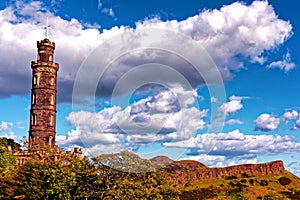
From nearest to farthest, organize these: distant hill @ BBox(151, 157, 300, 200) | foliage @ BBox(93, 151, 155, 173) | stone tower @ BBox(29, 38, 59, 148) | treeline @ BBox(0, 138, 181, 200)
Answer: treeline @ BBox(0, 138, 181, 200)
foliage @ BBox(93, 151, 155, 173)
stone tower @ BBox(29, 38, 59, 148)
distant hill @ BBox(151, 157, 300, 200)

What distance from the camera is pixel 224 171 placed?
15488 cm

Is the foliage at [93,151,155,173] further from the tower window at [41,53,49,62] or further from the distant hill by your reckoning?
the distant hill

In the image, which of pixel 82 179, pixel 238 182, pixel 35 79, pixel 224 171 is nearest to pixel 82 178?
pixel 82 179

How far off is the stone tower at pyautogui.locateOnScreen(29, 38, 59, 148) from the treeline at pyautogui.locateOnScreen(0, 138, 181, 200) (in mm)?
23679

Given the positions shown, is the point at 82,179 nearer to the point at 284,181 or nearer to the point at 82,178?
the point at 82,178

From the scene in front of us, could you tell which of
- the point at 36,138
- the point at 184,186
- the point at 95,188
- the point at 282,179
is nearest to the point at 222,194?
the point at 184,186

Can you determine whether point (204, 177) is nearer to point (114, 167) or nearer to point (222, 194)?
point (222, 194)

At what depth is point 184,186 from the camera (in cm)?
14262

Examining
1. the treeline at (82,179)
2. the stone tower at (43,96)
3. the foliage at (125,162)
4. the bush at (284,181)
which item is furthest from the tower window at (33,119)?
the bush at (284,181)

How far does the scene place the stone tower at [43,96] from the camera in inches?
4134

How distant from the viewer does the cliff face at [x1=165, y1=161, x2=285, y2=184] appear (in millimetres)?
148125

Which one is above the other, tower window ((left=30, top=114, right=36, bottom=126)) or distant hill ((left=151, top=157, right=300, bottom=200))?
tower window ((left=30, top=114, right=36, bottom=126))

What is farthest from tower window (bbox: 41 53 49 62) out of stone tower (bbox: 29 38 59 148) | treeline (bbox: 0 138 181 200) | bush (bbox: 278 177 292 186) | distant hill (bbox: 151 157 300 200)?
bush (bbox: 278 177 292 186)

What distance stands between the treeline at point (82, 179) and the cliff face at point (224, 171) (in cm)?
6885
